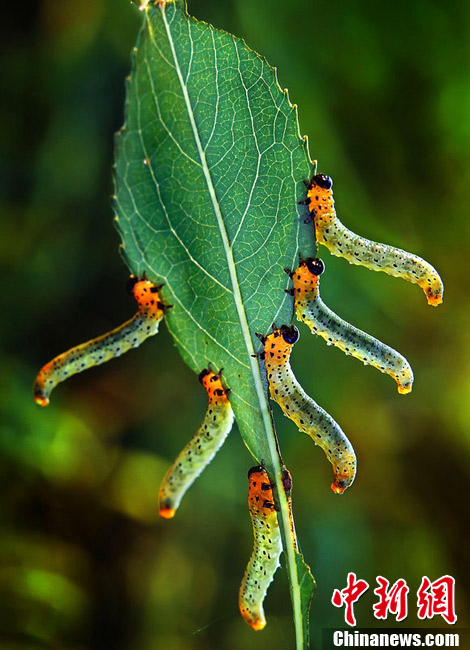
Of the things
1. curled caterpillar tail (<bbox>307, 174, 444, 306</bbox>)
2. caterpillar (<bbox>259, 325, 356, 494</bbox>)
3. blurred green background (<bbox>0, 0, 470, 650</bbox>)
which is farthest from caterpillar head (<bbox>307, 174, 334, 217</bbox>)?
blurred green background (<bbox>0, 0, 470, 650</bbox>)

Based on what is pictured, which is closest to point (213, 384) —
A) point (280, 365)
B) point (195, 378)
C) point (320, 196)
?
point (280, 365)

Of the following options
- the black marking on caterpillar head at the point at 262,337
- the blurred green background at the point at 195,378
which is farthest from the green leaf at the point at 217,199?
the blurred green background at the point at 195,378

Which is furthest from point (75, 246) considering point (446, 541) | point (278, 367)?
point (446, 541)

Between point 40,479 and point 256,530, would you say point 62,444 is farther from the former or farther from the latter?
point 256,530

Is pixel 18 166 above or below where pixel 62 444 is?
above

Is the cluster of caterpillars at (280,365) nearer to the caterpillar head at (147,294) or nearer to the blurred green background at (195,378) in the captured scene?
the caterpillar head at (147,294)

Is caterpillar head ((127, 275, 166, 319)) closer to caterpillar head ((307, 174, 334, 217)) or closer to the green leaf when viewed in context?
the green leaf

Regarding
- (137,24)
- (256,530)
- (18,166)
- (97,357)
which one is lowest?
(256,530)
